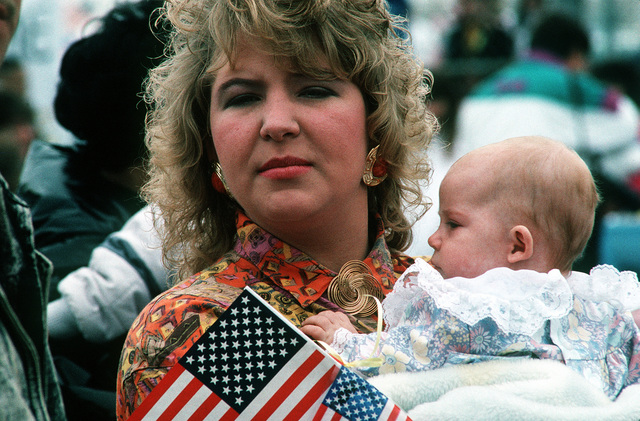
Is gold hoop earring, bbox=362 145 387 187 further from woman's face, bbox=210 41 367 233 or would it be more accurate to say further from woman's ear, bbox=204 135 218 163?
woman's ear, bbox=204 135 218 163

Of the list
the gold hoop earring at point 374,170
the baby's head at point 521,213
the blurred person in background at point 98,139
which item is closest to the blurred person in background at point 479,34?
the blurred person in background at point 98,139

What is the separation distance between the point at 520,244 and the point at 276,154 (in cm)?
73

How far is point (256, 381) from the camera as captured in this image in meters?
1.63

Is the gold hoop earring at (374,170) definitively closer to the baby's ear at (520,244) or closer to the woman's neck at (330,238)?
the woman's neck at (330,238)

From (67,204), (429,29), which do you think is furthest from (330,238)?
(429,29)

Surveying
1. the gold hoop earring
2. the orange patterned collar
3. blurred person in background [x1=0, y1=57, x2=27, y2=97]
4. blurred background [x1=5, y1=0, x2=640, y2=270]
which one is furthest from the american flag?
blurred background [x1=5, y1=0, x2=640, y2=270]

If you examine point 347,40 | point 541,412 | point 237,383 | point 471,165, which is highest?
point 347,40

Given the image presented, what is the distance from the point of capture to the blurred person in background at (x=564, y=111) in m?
5.61

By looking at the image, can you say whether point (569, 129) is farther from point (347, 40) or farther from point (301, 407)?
point (301, 407)

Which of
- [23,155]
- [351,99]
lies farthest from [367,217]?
[23,155]

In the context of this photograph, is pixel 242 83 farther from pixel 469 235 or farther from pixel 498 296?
pixel 498 296

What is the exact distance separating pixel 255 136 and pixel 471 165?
0.64m

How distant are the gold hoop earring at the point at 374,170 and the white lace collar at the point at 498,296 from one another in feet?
1.72

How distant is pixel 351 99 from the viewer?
2316 millimetres
